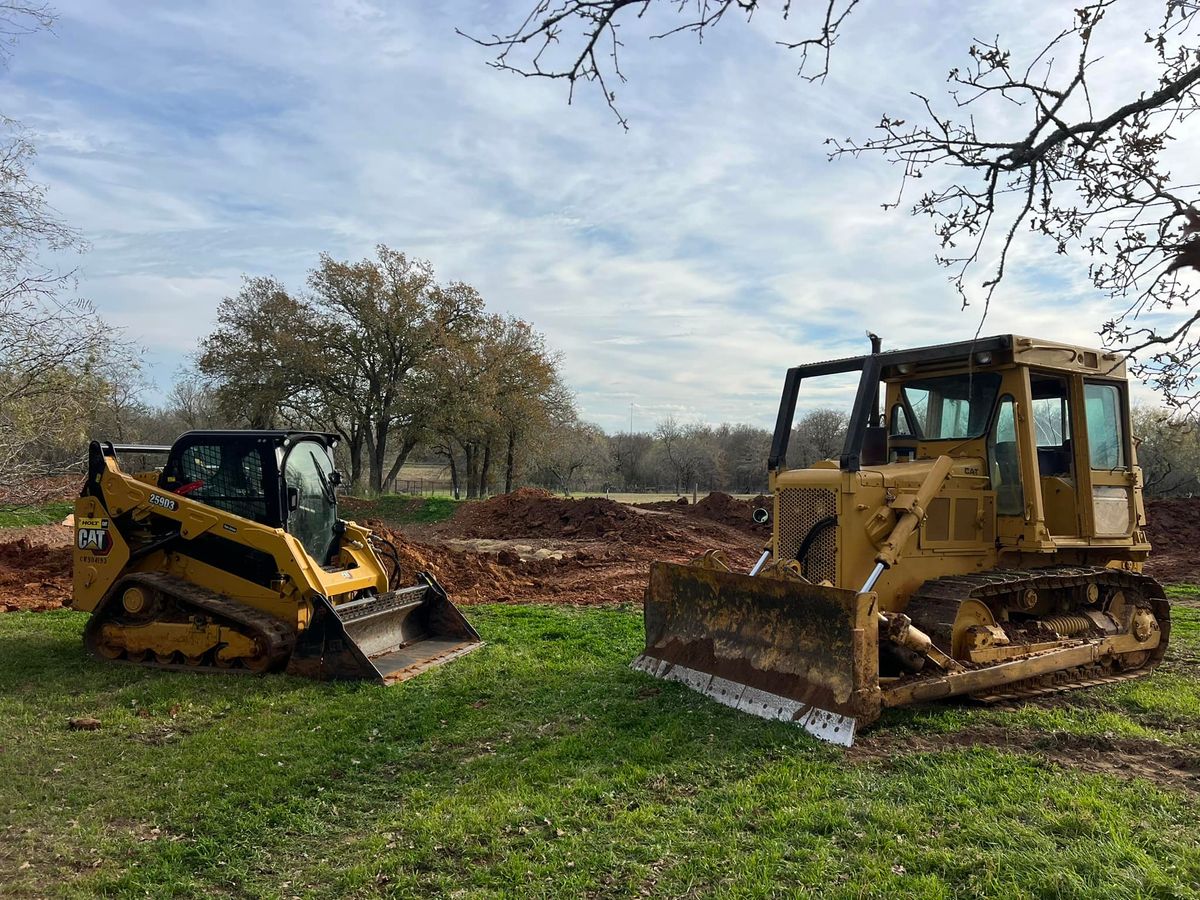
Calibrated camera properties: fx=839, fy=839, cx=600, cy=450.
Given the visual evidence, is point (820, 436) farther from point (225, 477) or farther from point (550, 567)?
point (225, 477)

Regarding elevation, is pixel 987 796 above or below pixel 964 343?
below

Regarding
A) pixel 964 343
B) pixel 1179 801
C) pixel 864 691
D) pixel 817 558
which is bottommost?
pixel 1179 801

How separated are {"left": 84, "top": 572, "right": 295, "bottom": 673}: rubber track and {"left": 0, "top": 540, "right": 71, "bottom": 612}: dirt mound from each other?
4.55 metres

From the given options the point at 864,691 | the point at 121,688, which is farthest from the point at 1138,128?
the point at 121,688

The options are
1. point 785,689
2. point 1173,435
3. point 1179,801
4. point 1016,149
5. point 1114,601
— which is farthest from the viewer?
point 1114,601

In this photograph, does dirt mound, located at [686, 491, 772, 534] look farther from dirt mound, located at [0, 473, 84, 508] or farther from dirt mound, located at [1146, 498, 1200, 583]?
dirt mound, located at [0, 473, 84, 508]

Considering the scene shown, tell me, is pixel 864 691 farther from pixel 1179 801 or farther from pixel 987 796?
pixel 1179 801

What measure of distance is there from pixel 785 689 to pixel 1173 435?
3.60 m

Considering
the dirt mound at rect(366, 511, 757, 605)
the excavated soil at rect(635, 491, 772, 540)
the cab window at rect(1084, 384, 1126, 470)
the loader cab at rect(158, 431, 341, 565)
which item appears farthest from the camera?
the excavated soil at rect(635, 491, 772, 540)

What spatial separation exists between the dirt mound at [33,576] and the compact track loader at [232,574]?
4.46m

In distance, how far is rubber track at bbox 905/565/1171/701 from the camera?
20.0 ft

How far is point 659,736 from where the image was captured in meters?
5.50

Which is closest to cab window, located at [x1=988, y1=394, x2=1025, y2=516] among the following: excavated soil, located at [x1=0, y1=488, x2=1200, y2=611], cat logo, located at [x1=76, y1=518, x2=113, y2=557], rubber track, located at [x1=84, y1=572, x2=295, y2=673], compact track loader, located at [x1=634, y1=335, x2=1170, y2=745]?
compact track loader, located at [x1=634, y1=335, x2=1170, y2=745]

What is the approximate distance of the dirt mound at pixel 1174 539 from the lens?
16.0 metres
